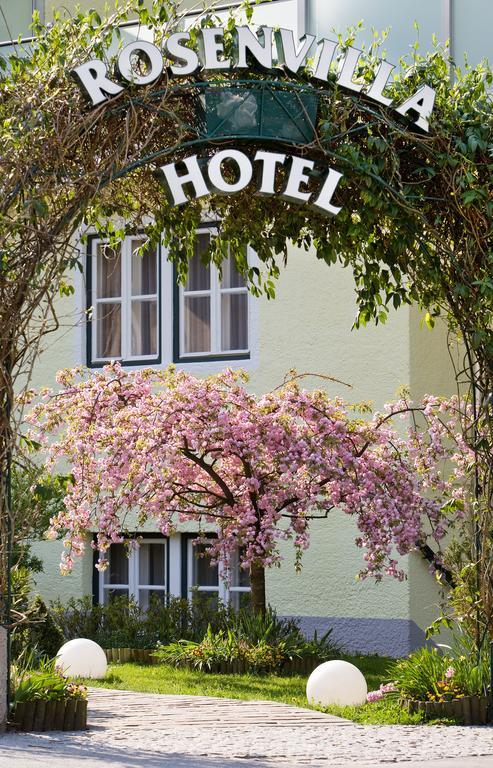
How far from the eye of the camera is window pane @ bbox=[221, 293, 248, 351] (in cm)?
1781

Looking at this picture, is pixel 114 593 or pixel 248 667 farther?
pixel 114 593

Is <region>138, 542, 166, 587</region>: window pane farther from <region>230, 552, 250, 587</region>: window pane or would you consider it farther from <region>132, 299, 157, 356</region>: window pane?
<region>132, 299, 157, 356</region>: window pane

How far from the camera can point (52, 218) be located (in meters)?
9.43

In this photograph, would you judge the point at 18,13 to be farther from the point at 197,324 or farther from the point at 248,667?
the point at 248,667

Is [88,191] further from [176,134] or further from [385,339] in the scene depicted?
[385,339]

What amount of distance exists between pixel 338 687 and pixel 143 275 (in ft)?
28.3

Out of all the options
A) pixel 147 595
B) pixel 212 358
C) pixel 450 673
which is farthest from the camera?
pixel 147 595

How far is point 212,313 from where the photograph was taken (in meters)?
17.9

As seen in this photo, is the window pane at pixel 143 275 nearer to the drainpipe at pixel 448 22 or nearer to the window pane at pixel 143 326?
the window pane at pixel 143 326

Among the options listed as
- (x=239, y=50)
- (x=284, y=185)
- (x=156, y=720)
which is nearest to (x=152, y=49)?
(x=239, y=50)

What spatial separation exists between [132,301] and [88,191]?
9.12 meters

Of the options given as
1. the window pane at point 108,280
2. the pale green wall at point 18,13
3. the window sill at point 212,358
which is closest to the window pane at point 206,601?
the window sill at point 212,358

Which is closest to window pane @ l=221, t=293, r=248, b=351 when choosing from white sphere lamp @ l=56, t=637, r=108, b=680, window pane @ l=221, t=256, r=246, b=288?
window pane @ l=221, t=256, r=246, b=288

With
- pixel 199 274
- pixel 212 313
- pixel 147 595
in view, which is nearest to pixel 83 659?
pixel 147 595
